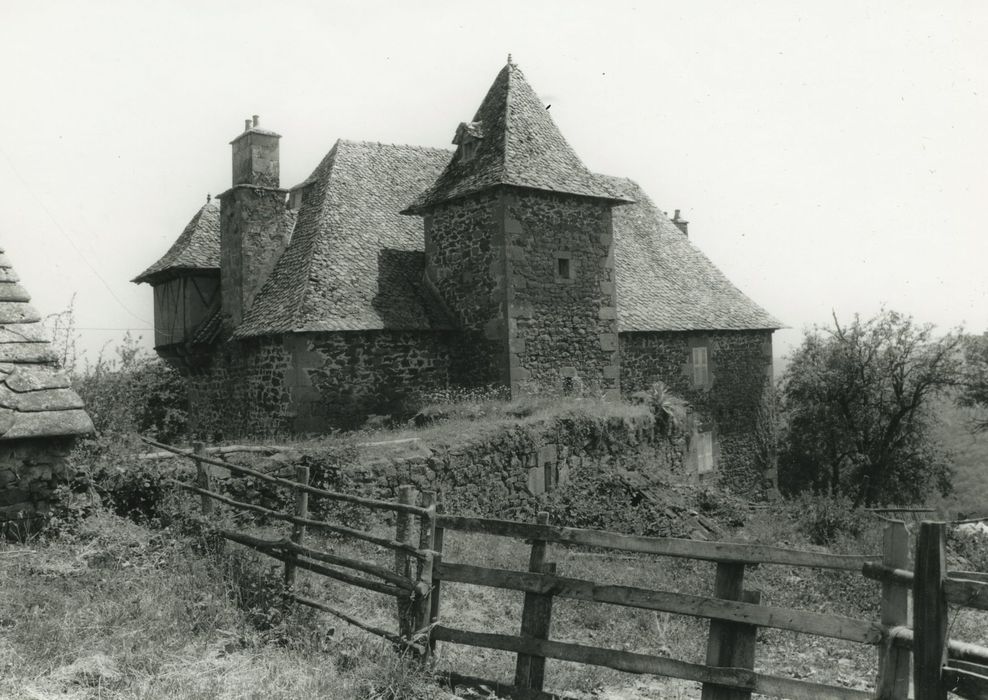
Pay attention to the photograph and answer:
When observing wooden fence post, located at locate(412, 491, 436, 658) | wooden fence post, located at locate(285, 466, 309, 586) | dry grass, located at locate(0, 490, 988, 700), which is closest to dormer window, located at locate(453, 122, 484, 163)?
dry grass, located at locate(0, 490, 988, 700)

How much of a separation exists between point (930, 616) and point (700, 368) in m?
21.4

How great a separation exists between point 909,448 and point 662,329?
12.4m

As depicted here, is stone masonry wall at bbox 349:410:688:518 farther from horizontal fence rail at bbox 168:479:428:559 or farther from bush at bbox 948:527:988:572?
bush at bbox 948:527:988:572

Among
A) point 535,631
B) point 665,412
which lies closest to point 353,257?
point 665,412

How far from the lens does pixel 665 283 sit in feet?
85.5

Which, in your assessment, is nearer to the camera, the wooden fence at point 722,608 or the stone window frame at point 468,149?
the wooden fence at point 722,608

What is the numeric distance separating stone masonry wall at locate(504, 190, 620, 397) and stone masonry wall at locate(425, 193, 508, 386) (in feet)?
0.96

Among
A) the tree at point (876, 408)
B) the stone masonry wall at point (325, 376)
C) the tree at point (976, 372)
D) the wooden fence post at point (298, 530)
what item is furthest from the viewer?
the tree at point (976, 372)

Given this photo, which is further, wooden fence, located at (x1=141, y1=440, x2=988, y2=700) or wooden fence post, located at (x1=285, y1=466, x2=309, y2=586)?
wooden fence post, located at (x1=285, y1=466, x2=309, y2=586)

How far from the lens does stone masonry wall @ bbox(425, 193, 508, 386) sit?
18.9 metres

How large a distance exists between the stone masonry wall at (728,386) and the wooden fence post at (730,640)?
1785 cm

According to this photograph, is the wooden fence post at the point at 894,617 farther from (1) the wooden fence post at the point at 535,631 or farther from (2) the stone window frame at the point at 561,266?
(2) the stone window frame at the point at 561,266

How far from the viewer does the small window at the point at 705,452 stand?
25.2 m

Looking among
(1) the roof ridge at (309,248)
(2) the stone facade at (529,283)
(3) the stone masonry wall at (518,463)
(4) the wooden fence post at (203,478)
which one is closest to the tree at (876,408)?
(2) the stone facade at (529,283)
